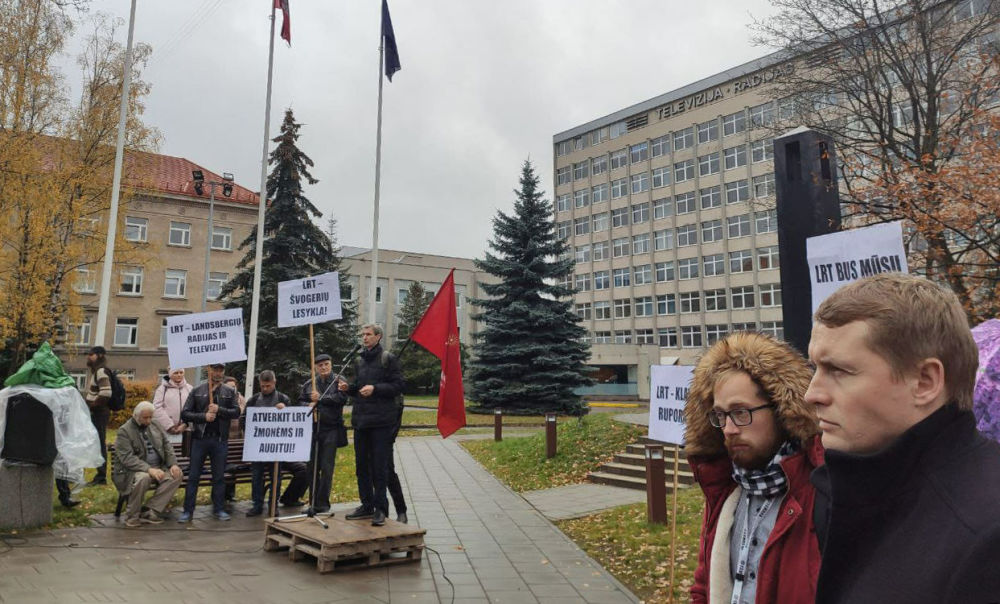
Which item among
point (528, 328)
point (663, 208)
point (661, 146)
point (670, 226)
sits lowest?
point (528, 328)

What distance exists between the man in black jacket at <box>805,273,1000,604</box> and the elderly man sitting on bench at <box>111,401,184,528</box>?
885cm

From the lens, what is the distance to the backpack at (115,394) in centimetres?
985

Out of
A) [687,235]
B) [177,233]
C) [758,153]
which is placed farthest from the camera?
[687,235]

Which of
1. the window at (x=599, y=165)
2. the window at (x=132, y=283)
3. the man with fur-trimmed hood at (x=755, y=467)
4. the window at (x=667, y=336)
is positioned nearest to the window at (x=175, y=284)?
the window at (x=132, y=283)

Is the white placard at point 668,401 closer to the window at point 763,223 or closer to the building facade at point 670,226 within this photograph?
the building facade at point 670,226

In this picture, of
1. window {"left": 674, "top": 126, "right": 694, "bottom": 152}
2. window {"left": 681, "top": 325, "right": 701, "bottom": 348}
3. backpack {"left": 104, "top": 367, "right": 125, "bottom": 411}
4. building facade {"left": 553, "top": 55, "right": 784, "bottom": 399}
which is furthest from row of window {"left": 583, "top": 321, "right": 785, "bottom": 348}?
backpack {"left": 104, "top": 367, "right": 125, "bottom": 411}

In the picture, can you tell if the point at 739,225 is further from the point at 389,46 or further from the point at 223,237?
the point at 389,46

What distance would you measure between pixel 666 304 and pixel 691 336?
4.11 metres

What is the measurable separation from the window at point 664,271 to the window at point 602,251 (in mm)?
6333

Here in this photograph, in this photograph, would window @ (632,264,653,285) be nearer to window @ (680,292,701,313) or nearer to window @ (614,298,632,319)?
window @ (614,298,632,319)

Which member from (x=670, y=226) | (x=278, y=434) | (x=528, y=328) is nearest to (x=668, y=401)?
(x=278, y=434)

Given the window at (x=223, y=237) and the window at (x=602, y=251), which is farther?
the window at (x=602, y=251)

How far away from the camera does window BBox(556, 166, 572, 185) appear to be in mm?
72062

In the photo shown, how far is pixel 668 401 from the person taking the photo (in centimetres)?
677
